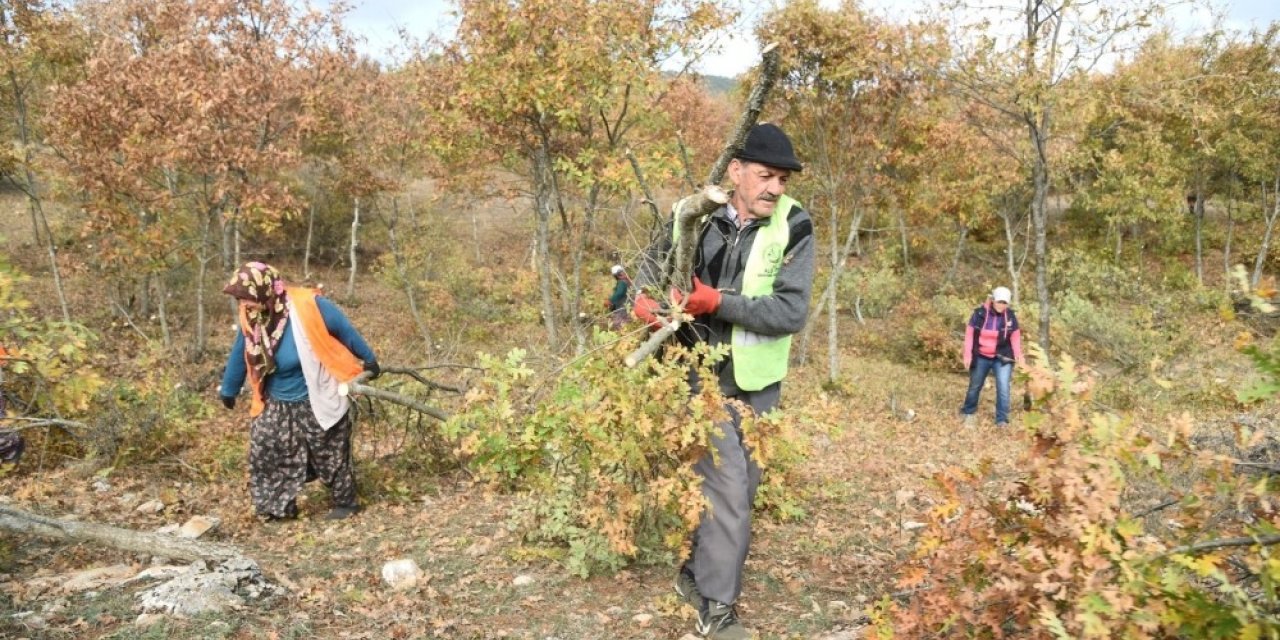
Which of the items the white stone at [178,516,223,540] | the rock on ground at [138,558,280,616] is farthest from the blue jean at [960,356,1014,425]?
the rock on ground at [138,558,280,616]

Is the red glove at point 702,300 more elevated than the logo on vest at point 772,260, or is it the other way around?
the logo on vest at point 772,260

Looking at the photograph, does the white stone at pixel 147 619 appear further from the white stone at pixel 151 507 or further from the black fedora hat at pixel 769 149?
the black fedora hat at pixel 769 149

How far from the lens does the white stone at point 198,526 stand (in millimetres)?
4863

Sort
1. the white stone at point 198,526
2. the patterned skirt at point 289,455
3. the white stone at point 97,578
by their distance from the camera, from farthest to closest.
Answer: the patterned skirt at point 289,455 < the white stone at point 198,526 < the white stone at point 97,578

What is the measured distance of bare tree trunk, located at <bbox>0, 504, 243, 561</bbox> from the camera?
3.84 m

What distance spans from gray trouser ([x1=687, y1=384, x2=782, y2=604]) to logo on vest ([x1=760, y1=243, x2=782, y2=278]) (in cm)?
58

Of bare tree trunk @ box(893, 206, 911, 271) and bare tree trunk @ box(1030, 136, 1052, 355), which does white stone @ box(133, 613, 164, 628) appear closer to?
bare tree trunk @ box(1030, 136, 1052, 355)

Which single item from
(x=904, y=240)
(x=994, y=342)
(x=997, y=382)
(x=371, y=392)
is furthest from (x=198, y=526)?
(x=904, y=240)

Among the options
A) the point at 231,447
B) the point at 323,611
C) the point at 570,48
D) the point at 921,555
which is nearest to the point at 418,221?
the point at 570,48

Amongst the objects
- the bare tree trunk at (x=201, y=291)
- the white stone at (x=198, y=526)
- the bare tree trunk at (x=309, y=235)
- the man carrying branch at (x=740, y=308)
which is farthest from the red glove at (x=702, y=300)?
the bare tree trunk at (x=309, y=235)

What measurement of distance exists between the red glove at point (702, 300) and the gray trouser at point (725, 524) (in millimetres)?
451

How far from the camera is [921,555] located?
2.60 m

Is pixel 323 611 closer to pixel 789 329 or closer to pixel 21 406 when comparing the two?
pixel 789 329

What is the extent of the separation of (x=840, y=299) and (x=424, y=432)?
1848cm
